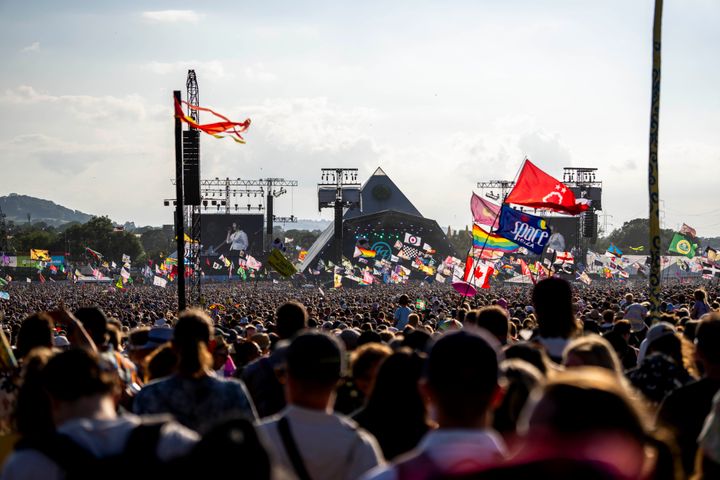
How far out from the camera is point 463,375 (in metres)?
3.11

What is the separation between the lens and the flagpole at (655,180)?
9.77 metres

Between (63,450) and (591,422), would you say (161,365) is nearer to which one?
(63,450)

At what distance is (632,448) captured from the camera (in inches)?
90.4

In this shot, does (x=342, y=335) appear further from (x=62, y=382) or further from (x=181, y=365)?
(x=62, y=382)

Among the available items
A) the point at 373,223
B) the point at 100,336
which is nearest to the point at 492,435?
the point at 100,336

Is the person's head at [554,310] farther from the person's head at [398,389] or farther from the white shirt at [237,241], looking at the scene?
the white shirt at [237,241]

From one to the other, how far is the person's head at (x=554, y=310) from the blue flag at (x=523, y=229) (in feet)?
35.2

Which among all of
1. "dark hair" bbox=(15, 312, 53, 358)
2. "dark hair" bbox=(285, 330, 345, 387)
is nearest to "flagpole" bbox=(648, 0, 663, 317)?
"dark hair" bbox=(15, 312, 53, 358)

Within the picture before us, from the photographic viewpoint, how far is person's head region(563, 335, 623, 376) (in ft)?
15.1

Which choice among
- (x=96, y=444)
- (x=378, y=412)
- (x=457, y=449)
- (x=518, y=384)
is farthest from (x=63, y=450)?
(x=518, y=384)

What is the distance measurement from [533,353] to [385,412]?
0.76m

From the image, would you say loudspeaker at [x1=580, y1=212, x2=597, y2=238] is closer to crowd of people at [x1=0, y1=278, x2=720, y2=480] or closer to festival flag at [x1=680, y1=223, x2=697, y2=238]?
festival flag at [x1=680, y1=223, x2=697, y2=238]

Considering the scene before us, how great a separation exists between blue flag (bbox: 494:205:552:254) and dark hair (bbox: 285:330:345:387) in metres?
13.2

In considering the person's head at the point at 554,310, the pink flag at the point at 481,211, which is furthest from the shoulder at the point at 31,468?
the pink flag at the point at 481,211
